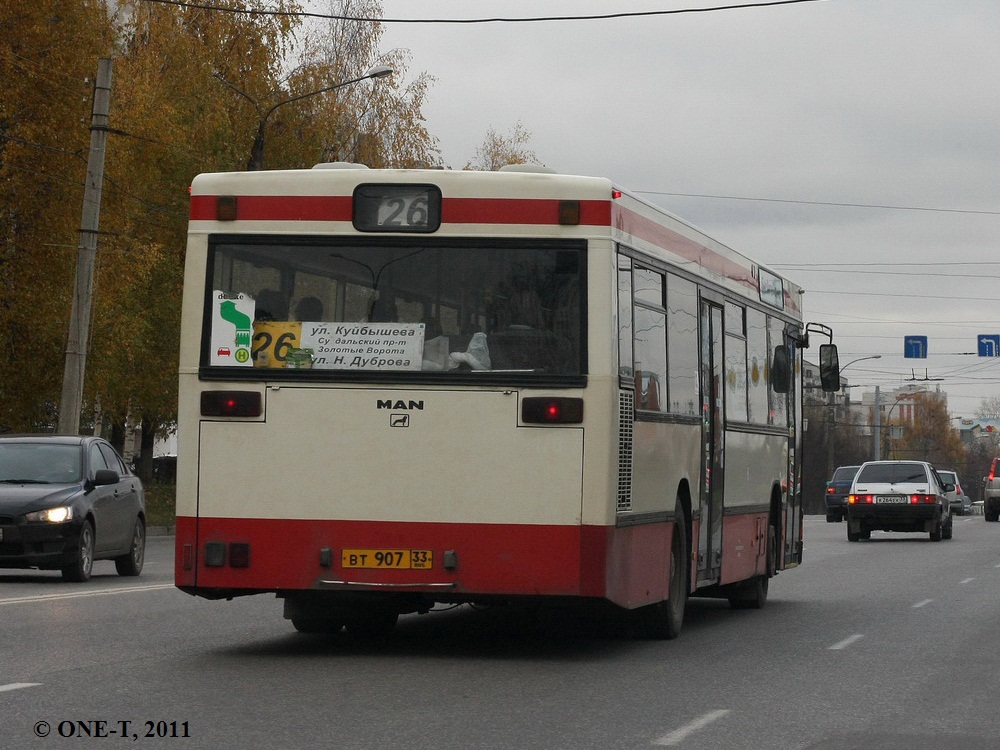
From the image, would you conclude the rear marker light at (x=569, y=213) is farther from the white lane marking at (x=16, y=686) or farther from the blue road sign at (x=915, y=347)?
the blue road sign at (x=915, y=347)

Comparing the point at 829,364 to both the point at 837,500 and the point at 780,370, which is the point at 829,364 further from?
the point at 837,500

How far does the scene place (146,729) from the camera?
821 cm

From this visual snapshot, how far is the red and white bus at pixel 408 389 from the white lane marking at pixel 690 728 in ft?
6.12

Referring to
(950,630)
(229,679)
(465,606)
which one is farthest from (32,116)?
(229,679)

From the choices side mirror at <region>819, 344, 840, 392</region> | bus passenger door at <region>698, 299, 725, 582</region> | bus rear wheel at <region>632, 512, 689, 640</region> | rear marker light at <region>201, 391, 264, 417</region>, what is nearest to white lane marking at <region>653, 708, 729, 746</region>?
rear marker light at <region>201, 391, 264, 417</region>

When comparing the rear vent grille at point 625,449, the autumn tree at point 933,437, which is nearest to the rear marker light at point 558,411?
the rear vent grille at point 625,449

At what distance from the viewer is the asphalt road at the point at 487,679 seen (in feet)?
27.6

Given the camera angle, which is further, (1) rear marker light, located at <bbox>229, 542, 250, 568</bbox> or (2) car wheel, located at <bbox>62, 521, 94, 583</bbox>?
(2) car wheel, located at <bbox>62, 521, 94, 583</bbox>

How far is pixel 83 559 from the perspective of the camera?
753 inches

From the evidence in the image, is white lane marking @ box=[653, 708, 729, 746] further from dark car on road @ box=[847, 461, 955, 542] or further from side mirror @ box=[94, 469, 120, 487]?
dark car on road @ box=[847, 461, 955, 542]

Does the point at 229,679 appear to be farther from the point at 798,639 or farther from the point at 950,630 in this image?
the point at 950,630

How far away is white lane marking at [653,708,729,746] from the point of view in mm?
8305

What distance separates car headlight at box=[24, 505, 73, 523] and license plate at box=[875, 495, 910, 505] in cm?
2329

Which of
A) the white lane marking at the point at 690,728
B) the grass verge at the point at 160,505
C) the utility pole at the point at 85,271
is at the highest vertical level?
the utility pole at the point at 85,271
